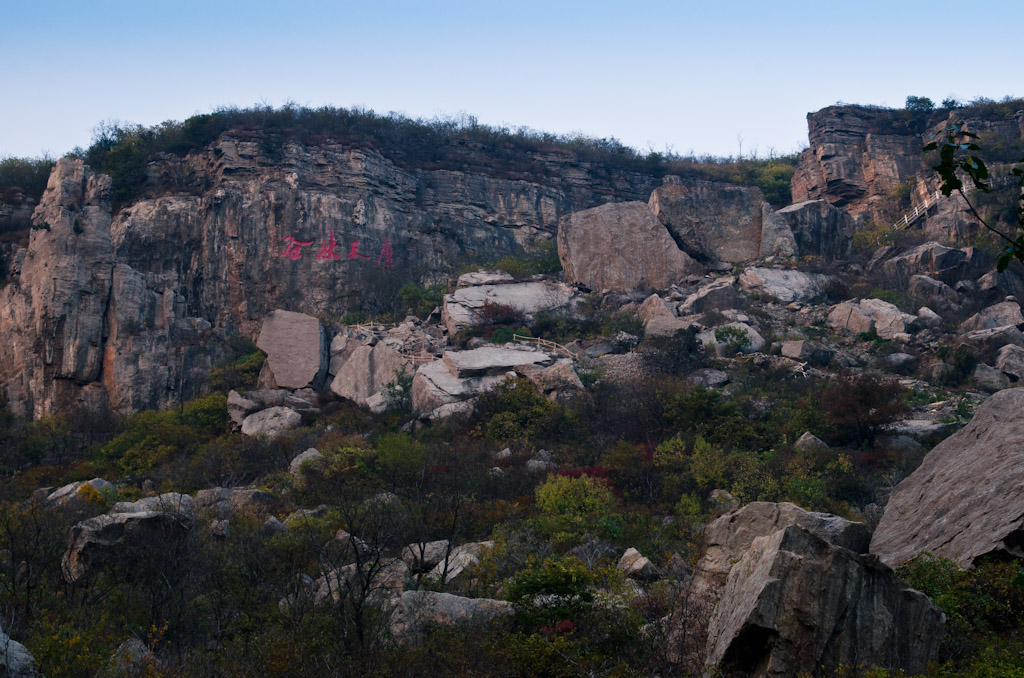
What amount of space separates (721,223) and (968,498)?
25.6m

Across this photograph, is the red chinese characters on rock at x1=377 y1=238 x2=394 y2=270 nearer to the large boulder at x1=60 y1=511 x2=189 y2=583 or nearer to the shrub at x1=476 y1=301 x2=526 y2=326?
the shrub at x1=476 y1=301 x2=526 y2=326

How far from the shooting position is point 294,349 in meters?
27.9

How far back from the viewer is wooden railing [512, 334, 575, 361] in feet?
88.1

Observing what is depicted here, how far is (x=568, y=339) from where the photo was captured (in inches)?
1126

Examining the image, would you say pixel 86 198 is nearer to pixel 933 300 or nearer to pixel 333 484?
pixel 333 484

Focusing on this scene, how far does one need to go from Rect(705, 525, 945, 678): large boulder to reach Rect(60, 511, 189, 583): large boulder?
893cm

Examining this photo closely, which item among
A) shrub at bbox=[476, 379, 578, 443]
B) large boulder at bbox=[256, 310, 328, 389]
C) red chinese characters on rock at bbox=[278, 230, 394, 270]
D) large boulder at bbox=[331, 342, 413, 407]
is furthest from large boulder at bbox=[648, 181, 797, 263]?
large boulder at bbox=[256, 310, 328, 389]

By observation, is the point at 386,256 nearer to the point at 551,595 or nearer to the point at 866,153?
the point at 866,153

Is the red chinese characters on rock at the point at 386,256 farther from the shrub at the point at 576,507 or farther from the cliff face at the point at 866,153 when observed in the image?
the cliff face at the point at 866,153

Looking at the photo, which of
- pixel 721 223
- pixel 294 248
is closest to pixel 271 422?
pixel 294 248

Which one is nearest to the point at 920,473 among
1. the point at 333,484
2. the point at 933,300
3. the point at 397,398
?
the point at 333,484

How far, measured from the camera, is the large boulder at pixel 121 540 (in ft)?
40.6

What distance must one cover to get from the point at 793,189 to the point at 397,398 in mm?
27782

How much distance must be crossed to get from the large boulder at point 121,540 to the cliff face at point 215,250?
15963 mm
